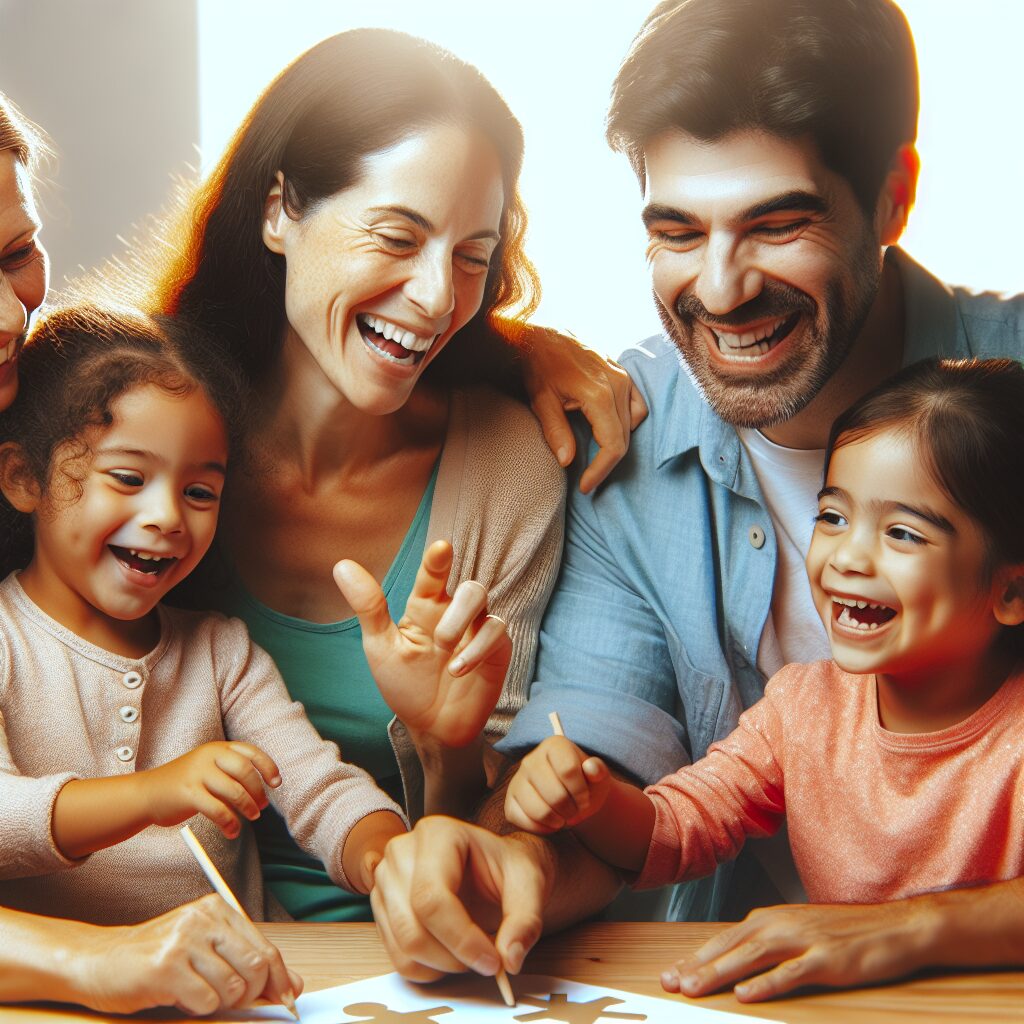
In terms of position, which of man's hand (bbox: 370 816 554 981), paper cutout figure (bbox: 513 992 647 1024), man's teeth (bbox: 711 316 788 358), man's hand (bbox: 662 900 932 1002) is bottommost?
paper cutout figure (bbox: 513 992 647 1024)

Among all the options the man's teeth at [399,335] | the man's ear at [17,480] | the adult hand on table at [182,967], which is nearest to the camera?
the adult hand on table at [182,967]

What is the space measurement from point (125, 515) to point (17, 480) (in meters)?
0.12

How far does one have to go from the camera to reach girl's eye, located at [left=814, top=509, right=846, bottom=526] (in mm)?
1109

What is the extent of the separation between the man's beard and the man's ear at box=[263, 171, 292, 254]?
40cm

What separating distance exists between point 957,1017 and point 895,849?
0.79 ft

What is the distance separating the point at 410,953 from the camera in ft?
2.99

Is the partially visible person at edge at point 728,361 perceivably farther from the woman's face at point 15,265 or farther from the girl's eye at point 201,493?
the woman's face at point 15,265

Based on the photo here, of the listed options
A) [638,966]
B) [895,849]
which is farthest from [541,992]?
[895,849]

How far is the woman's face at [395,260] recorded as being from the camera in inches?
49.3

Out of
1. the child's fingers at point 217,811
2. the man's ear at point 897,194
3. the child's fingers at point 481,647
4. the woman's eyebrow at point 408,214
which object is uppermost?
the man's ear at point 897,194

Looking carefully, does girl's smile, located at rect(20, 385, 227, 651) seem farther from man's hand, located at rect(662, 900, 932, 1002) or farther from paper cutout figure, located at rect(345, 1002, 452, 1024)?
man's hand, located at rect(662, 900, 932, 1002)

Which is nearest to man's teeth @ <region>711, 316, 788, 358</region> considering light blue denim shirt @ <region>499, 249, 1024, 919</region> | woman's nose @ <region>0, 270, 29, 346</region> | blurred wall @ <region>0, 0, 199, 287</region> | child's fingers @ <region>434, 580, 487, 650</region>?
light blue denim shirt @ <region>499, 249, 1024, 919</region>

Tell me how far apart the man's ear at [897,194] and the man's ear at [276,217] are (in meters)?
0.61

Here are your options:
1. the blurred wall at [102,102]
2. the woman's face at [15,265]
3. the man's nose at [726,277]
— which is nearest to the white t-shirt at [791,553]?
the man's nose at [726,277]
